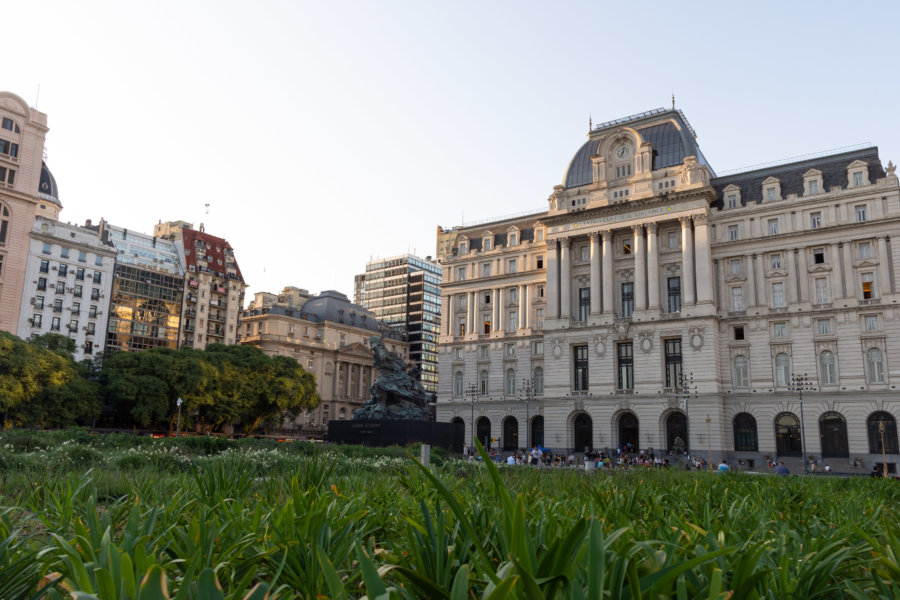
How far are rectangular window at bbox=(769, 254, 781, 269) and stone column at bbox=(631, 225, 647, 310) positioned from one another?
37.7ft

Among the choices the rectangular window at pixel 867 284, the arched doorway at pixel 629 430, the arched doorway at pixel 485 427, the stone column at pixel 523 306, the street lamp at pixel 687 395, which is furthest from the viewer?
the stone column at pixel 523 306

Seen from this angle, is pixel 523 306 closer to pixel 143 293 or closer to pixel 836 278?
pixel 836 278

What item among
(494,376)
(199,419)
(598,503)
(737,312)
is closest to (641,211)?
(737,312)

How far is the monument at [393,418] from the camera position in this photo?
40.4m

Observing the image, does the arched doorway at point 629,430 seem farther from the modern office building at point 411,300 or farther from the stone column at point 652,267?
the modern office building at point 411,300

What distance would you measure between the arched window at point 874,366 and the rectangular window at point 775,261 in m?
10.8

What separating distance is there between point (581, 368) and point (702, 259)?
16160 millimetres

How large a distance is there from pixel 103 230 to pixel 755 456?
298 ft

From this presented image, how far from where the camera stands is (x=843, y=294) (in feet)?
194

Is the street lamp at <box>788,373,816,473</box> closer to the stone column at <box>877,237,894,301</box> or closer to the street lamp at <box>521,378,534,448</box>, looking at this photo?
the stone column at <box>877,237,894,301</box>

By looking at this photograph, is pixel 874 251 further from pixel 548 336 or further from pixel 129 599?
pixel 129 599

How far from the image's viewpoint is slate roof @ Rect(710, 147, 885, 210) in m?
61.6

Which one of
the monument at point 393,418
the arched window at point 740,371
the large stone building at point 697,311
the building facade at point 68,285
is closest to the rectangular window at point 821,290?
the large stone building at point 697,311

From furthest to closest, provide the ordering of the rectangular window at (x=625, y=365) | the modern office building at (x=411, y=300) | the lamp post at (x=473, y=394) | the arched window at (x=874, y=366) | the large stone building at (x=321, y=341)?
the modern office building at (x=411, y=300), the large stone building at (x=321, y=341), the lamp post at (x=473, y=394), the rectangular window at (x=625, y=365), the arched window at (x=874, y=366)
